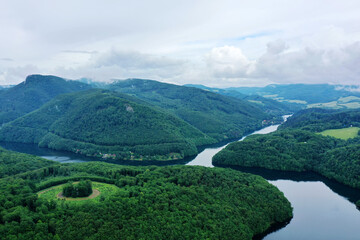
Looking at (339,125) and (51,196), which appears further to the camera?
(339,125)

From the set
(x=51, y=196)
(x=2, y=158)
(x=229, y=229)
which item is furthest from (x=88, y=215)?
(x=2, y=158)

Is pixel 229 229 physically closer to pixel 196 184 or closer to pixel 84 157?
pixel 196 184

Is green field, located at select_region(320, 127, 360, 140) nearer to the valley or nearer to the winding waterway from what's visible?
the valley

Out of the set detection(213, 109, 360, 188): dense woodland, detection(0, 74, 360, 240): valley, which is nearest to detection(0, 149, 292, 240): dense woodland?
detection(0, 74, 360, 240): valley

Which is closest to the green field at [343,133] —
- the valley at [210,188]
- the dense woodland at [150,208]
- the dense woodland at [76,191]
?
the valley at [210,188]

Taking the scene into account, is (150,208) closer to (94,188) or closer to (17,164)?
(94,188)

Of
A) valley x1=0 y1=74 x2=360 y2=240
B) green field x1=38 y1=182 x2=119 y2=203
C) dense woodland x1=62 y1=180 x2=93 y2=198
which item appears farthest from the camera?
dense woodland x1=62 y1=180 x2=93 y2=198

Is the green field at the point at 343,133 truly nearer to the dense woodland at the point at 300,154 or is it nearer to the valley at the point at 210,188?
the valley at the point at 210,188
